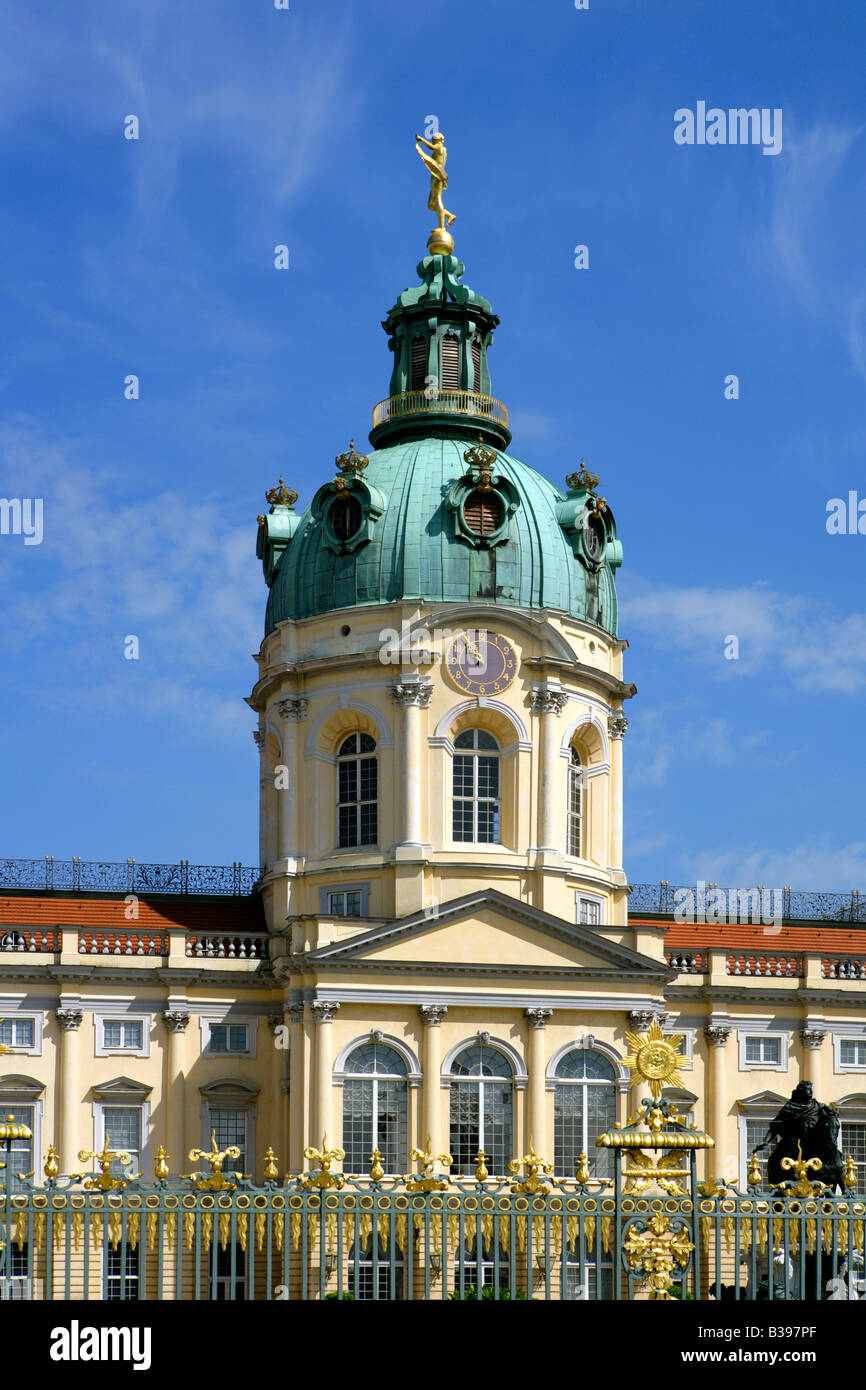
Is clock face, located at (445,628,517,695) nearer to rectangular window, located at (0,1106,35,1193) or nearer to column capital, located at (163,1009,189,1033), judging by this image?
column capital, located at (163,1009,189,1033)

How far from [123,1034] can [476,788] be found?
40.9 ft

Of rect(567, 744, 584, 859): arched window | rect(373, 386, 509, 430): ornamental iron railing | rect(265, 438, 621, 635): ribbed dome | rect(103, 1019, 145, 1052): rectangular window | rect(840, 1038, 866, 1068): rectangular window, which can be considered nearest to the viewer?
rect(103, 1019, 145, 1052): rectangular window

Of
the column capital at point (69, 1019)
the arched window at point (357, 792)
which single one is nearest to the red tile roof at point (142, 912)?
the column capital at point (69, 1019)

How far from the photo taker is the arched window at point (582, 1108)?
57750mm

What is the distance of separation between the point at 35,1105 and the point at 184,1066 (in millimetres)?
4314

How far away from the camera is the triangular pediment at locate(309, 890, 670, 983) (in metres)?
57.4

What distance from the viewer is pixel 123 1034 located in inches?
2379

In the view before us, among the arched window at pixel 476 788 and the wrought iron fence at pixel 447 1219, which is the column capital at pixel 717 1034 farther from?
the wrought iron fence at pixel 447 1219

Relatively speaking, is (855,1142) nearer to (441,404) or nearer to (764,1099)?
(764,1099)

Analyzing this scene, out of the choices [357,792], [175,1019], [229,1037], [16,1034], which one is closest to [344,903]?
[357,792]

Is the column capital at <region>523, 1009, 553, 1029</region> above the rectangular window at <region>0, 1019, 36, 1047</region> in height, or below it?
above

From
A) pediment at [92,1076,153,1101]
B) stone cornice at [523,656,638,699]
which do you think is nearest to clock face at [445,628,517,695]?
stone cornice at [523,656,638,699]

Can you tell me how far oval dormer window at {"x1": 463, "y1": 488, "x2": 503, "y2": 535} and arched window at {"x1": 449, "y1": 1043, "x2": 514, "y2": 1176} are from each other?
612 inches

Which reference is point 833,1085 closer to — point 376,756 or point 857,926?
point 857,926
